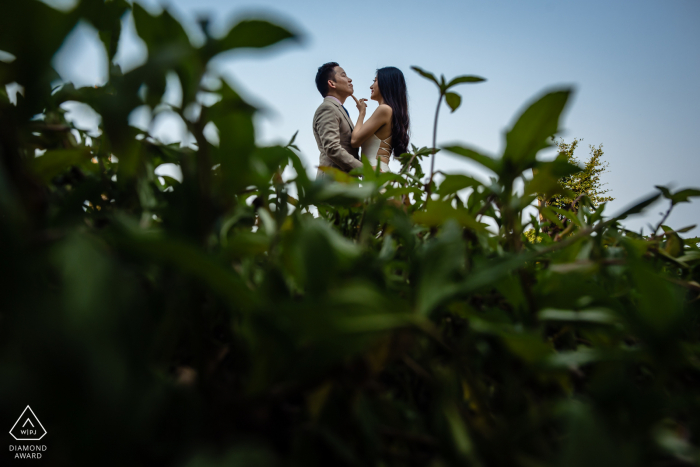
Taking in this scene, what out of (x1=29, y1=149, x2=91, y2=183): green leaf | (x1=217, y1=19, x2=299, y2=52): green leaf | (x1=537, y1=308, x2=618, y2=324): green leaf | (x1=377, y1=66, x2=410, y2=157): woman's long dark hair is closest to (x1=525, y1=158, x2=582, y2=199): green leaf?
(x1=537, y1=308, x2=618, y2=324): green leaf

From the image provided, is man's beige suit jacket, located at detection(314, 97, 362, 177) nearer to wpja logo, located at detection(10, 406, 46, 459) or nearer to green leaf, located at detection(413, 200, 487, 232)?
green leaf, located at detection(413, 200, 487, 232)

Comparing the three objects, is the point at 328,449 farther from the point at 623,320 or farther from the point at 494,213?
the point at 494,213

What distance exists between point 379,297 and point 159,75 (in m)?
0.14

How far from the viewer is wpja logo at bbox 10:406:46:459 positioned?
187 mm

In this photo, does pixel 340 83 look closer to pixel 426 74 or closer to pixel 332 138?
pixel 332 138

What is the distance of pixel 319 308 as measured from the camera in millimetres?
154

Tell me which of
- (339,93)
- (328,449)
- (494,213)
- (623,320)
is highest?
(339,93)

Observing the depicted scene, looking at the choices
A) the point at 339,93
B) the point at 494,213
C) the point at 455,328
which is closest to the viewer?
the point at 455,328

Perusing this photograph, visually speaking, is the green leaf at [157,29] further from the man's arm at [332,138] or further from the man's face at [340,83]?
the man's face at [340,83]

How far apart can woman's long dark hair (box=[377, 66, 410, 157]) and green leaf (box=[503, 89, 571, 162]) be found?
3041 millimetres

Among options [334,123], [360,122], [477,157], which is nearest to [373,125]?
[334,123]

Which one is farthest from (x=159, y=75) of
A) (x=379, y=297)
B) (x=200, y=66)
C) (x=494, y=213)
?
(x=494, y=213)

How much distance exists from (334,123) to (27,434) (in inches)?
104

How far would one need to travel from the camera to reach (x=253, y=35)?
190mm
